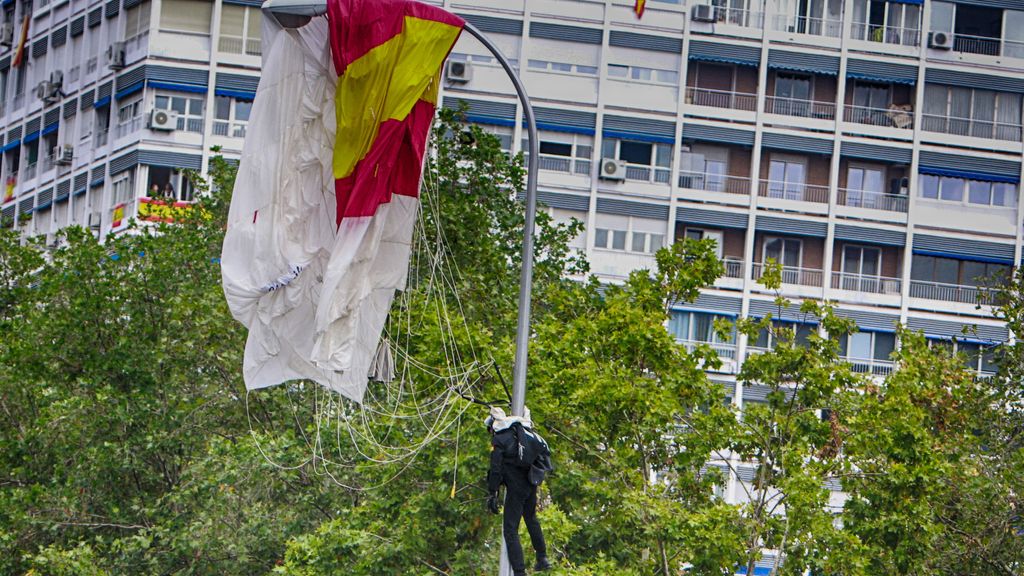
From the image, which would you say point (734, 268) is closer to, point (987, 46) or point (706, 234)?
point (706, 234)

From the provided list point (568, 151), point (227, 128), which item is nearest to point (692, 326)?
point (568, 151)

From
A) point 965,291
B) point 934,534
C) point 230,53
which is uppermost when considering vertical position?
point 230,53

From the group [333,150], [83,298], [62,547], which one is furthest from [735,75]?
[333,150]

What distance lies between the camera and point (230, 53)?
70750mm

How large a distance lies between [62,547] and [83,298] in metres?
7.44

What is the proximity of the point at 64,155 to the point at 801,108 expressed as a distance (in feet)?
89.9

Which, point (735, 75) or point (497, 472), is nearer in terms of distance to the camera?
point (497, 472)

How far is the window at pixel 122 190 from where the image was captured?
71.4 meters

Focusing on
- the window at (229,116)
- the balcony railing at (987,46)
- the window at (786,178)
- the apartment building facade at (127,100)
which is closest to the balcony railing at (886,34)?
the balcony railing at (987,46)

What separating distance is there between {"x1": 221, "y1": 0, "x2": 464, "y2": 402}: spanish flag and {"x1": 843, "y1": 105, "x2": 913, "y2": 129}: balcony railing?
5080 cm

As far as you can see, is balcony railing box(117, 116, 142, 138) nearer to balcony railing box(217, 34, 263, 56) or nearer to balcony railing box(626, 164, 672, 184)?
balcony railing box(217, 34, 263, 56)

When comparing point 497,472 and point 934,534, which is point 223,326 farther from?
point 497,472

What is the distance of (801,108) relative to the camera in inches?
2872

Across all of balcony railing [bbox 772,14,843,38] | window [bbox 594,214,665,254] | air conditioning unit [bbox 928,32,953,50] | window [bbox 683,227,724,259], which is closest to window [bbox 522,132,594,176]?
window [bbox 594,214,665,254]
